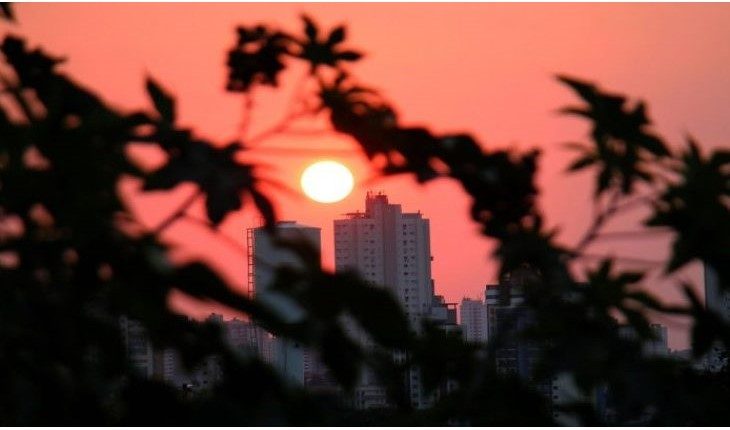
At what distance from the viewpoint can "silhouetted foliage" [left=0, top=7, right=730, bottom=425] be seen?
50.6 inches

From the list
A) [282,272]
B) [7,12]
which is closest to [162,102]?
[7,12]

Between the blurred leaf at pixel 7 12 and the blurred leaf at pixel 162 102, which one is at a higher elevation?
the blurred leaf at pixel 7 12

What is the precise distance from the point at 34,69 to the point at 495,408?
0.96m

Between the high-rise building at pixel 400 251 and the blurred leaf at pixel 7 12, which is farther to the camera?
the high-rise building at pixel 400 251

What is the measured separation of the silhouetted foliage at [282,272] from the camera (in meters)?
1.29

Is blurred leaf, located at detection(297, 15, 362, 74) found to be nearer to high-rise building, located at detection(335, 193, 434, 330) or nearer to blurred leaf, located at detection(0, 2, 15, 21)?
blurred leaf, located at detection(0, 2, 15, 21)

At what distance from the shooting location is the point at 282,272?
119 cm

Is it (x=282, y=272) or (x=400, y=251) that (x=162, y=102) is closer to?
(x=282, y=272)

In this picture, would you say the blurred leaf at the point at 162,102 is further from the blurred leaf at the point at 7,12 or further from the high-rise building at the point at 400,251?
the high-rise building at the point at 400,251

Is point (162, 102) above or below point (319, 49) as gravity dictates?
Answer: below

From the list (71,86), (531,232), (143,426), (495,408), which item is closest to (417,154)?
(531,232)

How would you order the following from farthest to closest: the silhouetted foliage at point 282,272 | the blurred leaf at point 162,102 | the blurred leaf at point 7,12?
the blurred leaf at point 7,12 < the blurred leaf at point 162,102 < the silhouetted foliage at point 282,272

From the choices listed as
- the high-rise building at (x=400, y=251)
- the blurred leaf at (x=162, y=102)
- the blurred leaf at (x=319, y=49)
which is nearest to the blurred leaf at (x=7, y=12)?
the blurred leaf at (x=162, y=102)

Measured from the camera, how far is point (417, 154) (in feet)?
6.49
